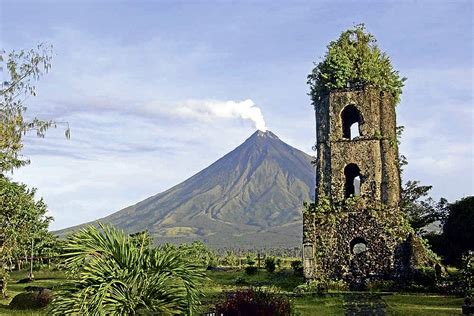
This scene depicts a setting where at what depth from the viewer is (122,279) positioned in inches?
334

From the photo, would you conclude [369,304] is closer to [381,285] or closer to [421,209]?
[381,285]

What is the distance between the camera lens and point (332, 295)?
23.7 m

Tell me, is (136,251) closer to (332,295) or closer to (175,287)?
(175,287)

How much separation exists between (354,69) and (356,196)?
22.6 ft

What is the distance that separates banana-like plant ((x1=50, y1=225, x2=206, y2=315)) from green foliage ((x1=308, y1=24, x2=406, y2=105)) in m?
23.3

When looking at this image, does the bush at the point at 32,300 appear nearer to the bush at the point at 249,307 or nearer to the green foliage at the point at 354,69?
the bush at the point at 249,307

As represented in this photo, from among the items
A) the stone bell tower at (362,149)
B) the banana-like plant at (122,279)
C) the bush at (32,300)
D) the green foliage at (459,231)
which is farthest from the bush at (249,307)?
the green foliage at (459,231)

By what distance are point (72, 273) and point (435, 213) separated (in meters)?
36.4

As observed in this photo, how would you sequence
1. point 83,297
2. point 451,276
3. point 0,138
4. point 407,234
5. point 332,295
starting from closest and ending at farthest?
point 83,297 < point 0,138 < point 332,295 < point 451,276 < point 407,234

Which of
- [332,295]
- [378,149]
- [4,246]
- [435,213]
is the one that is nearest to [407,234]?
[378,149]

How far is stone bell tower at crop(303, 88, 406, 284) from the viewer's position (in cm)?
2820

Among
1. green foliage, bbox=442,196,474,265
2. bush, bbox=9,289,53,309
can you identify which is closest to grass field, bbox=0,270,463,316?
bush, bbox=9,289,53,309

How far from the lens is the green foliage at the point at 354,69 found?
3041cm

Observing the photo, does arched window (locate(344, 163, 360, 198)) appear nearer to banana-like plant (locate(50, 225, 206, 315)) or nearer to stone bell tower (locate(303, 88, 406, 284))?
stone bell tower (locate(303, 88, 406, 284))
